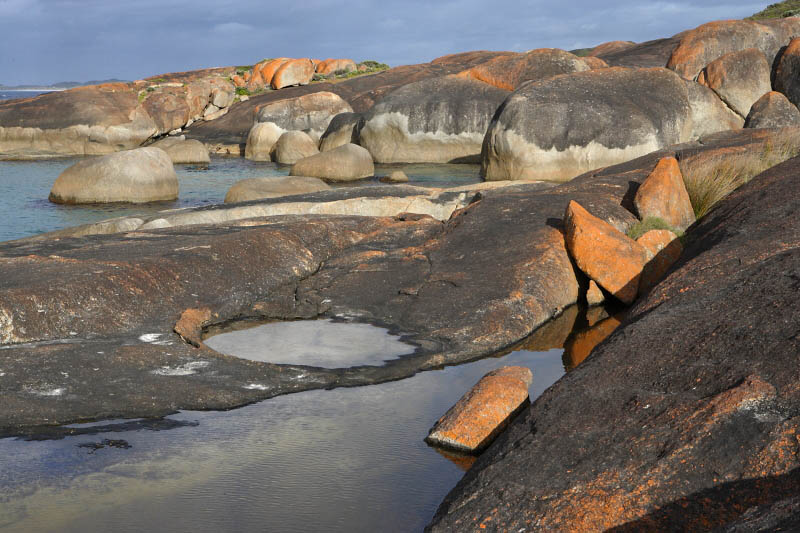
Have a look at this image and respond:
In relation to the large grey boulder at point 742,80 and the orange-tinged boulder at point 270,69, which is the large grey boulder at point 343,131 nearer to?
the large grey boulder at point 742,80

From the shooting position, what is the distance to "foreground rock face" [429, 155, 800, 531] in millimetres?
3709

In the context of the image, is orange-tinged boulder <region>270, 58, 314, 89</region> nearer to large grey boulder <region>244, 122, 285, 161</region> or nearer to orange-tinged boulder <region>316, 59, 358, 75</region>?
orange-tinged boulder <region>316, 59, 358, 75</region>

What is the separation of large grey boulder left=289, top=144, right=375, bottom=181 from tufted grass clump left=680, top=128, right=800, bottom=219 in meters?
14.7

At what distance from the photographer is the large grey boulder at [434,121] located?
2848 cm

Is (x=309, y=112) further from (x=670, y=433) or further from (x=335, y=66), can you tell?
(x=670, y=433)

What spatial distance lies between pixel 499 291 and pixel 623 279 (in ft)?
5.25

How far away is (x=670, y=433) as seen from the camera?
4.11 meters

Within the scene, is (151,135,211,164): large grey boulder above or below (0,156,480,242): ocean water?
above

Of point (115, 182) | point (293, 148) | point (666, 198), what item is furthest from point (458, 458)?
point (293, 148)

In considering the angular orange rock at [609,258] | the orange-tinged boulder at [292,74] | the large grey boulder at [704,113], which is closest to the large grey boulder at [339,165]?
the large grey boulder at [704,113]

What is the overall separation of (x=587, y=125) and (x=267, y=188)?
8.52m

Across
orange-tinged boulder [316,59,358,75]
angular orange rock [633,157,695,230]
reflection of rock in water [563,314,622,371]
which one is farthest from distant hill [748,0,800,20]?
reflection of rock in water [563,314,622,371]

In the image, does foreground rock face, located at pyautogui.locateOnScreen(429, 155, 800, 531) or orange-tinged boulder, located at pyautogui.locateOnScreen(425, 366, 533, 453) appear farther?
orange-tinged boulder, located at pyautogui.locateOnScreen(425, 366, 533, 453)

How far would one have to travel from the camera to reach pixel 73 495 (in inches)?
181
